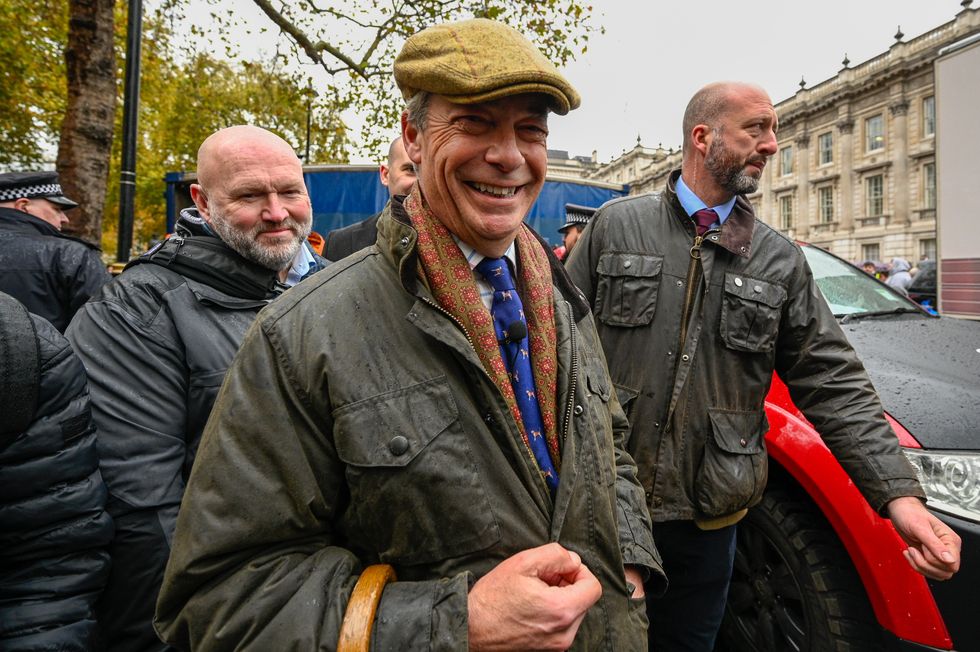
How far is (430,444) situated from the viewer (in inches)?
45.6

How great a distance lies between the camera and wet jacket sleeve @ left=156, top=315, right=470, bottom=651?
1.01 m

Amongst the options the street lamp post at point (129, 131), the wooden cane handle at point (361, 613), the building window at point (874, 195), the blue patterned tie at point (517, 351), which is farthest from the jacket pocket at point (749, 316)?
the building window at point (874, 195)

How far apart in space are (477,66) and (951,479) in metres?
2.43

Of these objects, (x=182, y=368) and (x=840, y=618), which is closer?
(x=182, y=368)

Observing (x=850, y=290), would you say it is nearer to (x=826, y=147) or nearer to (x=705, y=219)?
(x=705, y=219)

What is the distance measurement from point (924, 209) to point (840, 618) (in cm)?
4660

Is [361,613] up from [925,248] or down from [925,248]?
down

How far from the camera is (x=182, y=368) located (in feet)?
6.18

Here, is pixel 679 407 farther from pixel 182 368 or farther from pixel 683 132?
pixel 182 368

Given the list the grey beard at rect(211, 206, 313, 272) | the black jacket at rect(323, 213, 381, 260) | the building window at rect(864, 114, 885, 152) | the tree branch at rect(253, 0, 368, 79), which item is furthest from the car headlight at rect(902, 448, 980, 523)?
the building window at rect(864, 114, 885, 152)

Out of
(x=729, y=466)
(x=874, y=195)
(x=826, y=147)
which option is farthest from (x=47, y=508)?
(x=826, y=147)

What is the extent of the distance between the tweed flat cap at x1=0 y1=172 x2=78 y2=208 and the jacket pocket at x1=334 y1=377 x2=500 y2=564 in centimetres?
424

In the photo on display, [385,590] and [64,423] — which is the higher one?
[64,423]

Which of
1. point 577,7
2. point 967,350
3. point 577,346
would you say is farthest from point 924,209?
point 577,346
